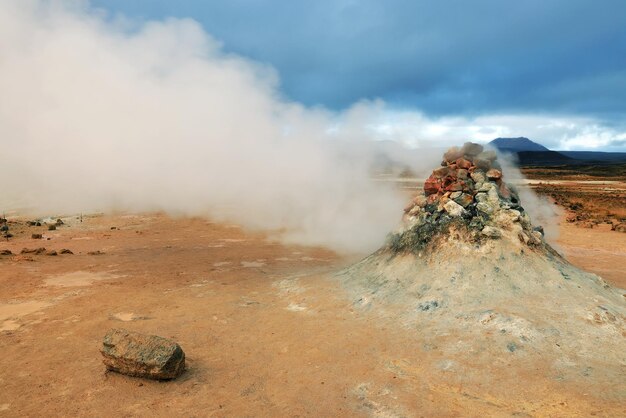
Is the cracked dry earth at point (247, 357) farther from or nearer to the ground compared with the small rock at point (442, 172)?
nearer to the ground

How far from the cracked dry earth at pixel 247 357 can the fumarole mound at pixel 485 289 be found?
14 centimetres

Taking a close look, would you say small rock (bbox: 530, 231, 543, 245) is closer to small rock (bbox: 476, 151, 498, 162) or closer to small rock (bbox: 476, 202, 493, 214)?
small rock (bbox: 476, 202, 493, 214)

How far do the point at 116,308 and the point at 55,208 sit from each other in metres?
19.7

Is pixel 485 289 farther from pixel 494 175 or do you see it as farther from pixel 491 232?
pixel 494 175

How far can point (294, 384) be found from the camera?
213 inches

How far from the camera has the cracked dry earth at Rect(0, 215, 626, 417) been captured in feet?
16.1

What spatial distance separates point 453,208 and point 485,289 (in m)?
1.81

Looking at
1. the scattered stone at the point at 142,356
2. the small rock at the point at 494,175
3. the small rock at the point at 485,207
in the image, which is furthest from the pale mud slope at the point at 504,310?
the scattered stone at the point at 142,356

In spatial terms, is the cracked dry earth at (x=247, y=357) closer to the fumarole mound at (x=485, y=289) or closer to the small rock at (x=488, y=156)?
the fumarole mound at (x=485, y=289)

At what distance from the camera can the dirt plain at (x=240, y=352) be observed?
193 inches

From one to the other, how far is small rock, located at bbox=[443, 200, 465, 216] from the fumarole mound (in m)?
0.02

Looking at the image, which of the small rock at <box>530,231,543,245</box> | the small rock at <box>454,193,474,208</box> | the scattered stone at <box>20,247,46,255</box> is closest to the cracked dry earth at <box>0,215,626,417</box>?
the scattered stone at <box>20,247,46,255</box>

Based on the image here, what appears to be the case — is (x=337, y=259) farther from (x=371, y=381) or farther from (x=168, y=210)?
(x=168, y=210)

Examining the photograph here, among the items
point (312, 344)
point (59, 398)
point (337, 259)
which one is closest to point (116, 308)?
point (59, 398)
